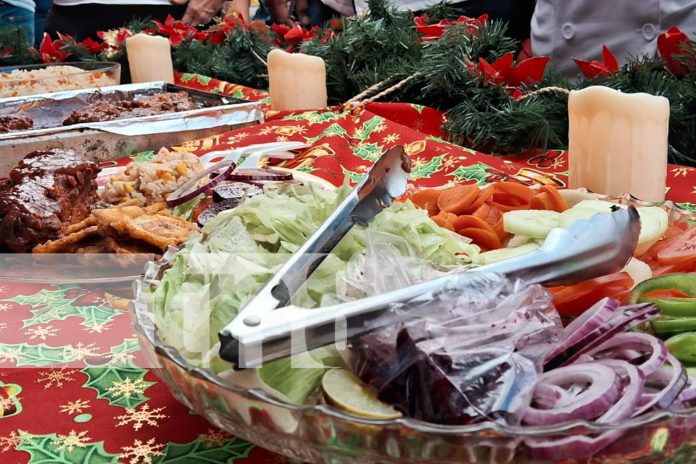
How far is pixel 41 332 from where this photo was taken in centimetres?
81

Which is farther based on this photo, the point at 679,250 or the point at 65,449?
the point at 679,250

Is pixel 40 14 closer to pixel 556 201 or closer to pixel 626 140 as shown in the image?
pixel 626 140

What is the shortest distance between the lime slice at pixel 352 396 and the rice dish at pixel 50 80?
1743 millimetres

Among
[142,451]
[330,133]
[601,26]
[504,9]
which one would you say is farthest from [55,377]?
[504,9]

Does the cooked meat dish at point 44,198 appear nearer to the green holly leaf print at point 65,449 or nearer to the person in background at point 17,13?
the green holly leaf print at point 65,449

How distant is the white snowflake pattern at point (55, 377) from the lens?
70cm

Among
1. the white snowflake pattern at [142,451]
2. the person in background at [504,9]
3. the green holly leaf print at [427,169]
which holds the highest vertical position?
the person in background at [504,9]

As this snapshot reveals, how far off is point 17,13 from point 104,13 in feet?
2.06

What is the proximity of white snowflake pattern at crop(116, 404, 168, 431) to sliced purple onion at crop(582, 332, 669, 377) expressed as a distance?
0.35m

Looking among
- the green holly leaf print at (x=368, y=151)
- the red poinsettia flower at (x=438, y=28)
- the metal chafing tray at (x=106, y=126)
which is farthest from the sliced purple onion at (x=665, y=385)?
the red poinsettia flower at (x=438, y=28)

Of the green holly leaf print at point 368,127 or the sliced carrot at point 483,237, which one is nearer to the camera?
the sliced carrot at point 483,237

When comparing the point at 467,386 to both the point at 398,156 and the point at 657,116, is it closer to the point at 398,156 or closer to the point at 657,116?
the point at 398,156

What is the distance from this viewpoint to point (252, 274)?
57 centimetres

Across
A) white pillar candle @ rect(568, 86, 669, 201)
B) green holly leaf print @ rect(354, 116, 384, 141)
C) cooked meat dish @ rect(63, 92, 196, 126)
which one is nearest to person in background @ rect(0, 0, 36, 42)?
cooked meat dish @ rect(63, 92, 196, 126)
